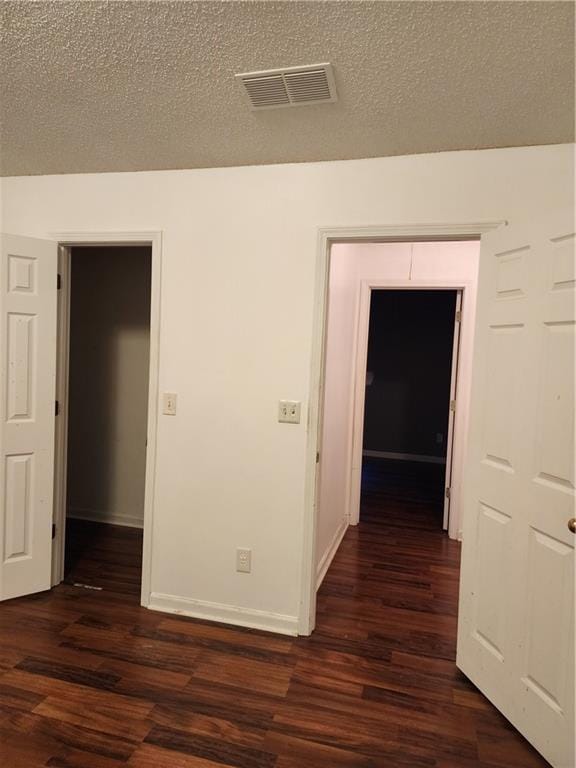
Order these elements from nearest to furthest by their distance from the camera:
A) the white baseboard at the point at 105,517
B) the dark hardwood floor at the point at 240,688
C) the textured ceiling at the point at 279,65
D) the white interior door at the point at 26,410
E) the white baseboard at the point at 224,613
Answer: the textured ceiling at the point at 279,65, the dark hardwood floor at the point at 240,688, the white baseboard at the point at 224,613, the white interior door at the point at 26,410, the white baseboard at the point at 105,517

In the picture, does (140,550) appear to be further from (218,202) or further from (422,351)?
(422,351)

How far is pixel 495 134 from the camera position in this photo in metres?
2.04

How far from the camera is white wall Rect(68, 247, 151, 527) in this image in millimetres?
3961

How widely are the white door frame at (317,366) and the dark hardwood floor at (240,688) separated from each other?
0.90ft

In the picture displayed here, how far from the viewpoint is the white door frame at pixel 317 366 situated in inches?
91.8

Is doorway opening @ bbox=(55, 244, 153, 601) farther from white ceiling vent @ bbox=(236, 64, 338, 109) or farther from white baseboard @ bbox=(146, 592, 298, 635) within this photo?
white ceiling vent @ bbox=(236, 64, 338, 109)

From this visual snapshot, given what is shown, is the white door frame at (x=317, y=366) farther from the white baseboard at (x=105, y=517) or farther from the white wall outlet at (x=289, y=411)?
the white baseboard at (x=105, y=517)

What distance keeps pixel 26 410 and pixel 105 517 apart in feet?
5.50

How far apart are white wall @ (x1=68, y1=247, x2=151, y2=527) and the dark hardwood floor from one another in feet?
3.34

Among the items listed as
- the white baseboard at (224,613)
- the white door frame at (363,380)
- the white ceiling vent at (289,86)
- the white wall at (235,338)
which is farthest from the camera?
the white door frame at (363,380)

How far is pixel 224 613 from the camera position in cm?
262

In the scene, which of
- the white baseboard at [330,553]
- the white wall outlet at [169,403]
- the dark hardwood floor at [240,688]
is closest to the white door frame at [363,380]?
the white baseboard at [330,553]

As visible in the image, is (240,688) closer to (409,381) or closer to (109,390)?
(109,390)

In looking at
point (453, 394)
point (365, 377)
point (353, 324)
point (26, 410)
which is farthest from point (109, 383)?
point (453, 394)
